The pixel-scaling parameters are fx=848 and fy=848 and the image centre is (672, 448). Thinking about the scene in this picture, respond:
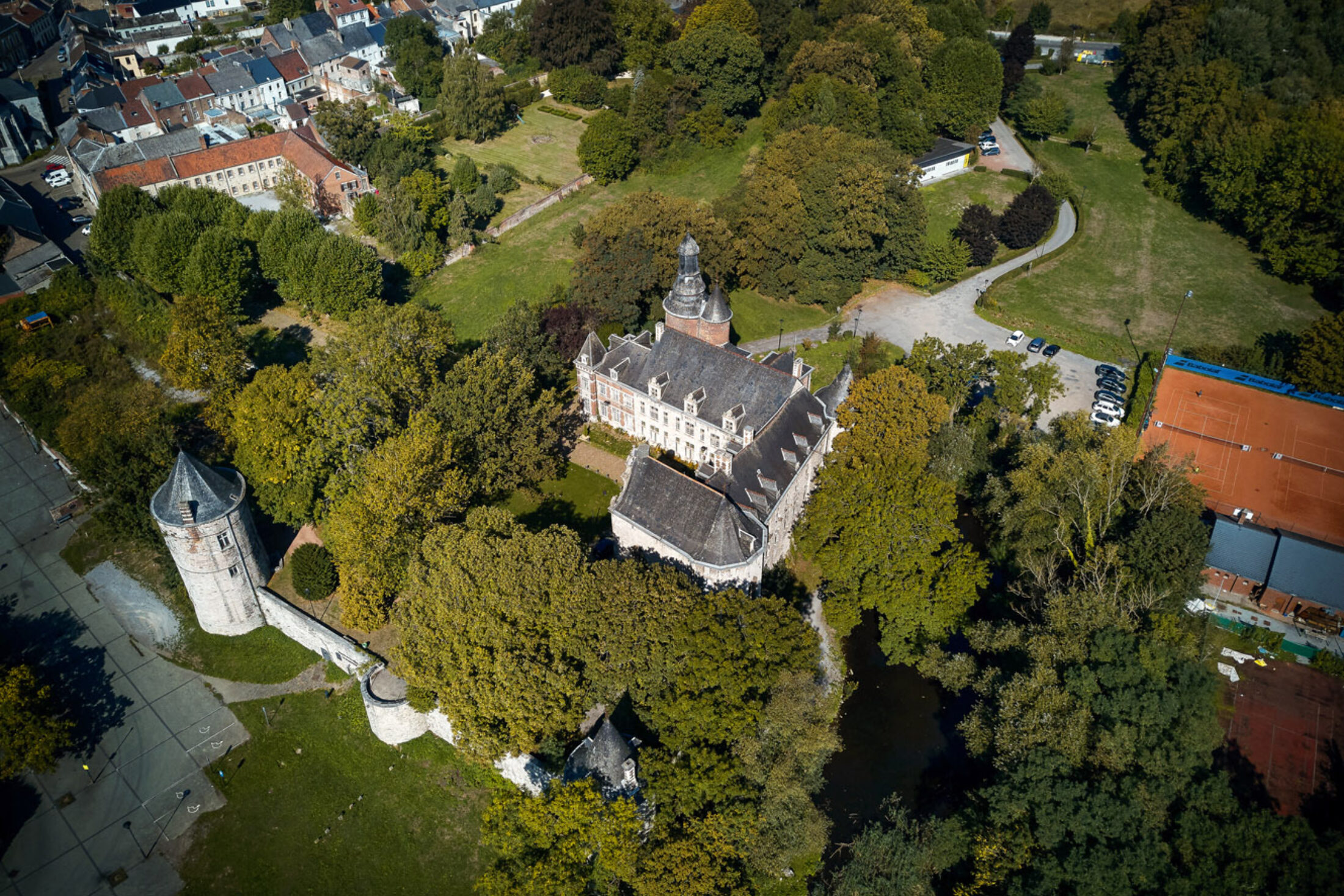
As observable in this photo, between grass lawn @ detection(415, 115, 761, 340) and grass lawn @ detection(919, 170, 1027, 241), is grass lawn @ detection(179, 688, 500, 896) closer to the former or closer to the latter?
grass lawn @ detection(415, 115, 761, 340)

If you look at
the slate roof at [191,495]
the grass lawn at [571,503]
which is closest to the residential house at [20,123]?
the slate roof at [191,495]

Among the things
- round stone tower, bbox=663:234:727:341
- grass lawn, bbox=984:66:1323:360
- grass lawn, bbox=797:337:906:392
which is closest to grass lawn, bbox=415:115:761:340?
round stone tower, bbox=663:234:727:341

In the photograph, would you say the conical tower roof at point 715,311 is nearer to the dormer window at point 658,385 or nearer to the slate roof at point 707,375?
the slate roof at point 707,375

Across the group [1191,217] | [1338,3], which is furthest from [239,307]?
[1338,3]

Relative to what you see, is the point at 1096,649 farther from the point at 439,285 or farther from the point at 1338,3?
the point at 1338,3

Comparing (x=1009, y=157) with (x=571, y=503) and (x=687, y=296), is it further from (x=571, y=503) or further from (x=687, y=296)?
(x=571, y=503)

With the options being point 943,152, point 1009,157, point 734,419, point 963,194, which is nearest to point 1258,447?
point 734,419
